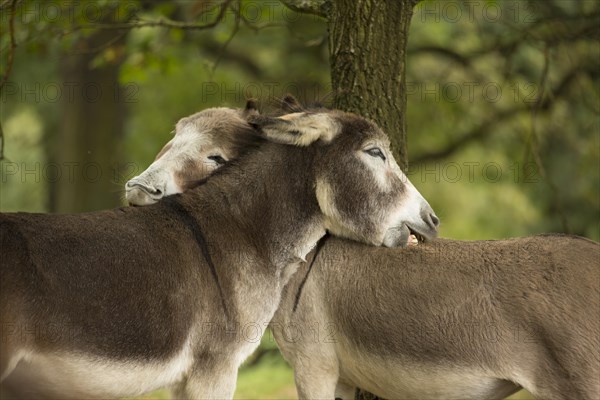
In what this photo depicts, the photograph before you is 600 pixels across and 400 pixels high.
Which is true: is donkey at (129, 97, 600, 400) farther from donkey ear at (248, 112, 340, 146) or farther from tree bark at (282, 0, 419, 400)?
tree bark at (282, 0, 419, 400)

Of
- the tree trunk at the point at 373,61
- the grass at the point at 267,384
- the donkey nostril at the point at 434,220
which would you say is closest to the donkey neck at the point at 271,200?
the donkey nostril at the point at 434,220

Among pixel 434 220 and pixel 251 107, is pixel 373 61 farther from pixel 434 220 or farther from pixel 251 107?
pixel 434 220

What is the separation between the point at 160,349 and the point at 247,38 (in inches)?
501

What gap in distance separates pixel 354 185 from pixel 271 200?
1.97ft

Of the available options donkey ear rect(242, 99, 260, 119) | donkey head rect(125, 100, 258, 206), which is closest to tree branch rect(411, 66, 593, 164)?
donkey ear rect(242, 99, 260, 119)

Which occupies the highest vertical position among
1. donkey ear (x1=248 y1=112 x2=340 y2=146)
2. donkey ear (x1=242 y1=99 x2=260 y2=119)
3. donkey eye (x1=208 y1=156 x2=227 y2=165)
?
donkey ear (x1=248 y1=112 x2=340 y2=146)

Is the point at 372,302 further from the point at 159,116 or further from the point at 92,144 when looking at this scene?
the point at 159,116

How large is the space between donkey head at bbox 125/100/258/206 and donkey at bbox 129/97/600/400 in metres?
1.15

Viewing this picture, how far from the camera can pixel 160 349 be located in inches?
196

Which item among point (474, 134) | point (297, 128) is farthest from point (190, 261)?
point (474, 134)

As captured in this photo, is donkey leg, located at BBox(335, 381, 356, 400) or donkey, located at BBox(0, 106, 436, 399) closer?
donkey, located at BBox(0, 106, 436, 399)

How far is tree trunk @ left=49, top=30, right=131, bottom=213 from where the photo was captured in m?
14.7

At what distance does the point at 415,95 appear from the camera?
54.4ft

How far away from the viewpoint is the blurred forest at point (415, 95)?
12617mm
